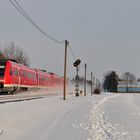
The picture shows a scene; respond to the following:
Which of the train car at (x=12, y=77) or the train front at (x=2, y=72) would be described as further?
the train front at (x=2, y=72)

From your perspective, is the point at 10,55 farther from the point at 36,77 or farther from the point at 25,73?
the point at 25,73

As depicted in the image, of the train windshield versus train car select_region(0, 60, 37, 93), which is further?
the train windshield

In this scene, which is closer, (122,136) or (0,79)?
(122,136)

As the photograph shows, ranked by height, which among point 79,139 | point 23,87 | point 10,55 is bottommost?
point 79,139

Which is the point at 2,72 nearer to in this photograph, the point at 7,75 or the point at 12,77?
the point at 7,75

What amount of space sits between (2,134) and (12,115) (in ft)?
16.9

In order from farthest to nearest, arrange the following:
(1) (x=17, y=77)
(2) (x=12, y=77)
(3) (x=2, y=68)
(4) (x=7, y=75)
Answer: (1) (x=17, y=77) → (2) (x=12, y=77) → (3) (x=2, y=68) → (4) (x=7, y=75)

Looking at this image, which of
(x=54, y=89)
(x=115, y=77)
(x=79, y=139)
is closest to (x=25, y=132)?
(x=79, y=139)

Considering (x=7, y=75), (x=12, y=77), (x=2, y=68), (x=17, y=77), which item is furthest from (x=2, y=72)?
(x=17, y=77)

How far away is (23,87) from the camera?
51281mm

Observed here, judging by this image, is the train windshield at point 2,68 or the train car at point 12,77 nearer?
the train car at point 12,77

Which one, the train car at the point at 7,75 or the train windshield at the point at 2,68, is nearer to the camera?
the train car at the point at 7,75

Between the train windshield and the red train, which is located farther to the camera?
the train windshield

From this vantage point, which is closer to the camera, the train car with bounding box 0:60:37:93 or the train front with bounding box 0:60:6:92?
the train car with bounding box 0:60:37:93
